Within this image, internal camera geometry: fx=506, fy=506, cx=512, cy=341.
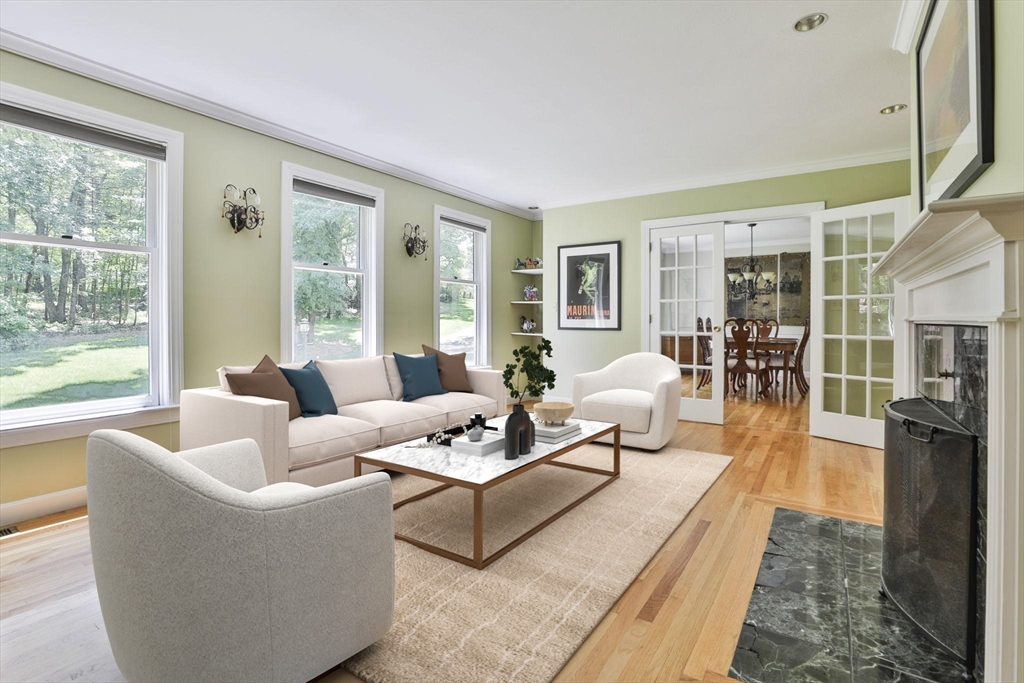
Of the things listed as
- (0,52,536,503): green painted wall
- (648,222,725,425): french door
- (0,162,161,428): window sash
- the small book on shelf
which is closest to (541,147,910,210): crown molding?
(648,222,725,425): french door

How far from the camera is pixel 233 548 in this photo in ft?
3.90

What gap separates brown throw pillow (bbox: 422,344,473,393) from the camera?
14.4 feet

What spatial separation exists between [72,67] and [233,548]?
10.3ft

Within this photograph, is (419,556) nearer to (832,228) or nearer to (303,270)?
(303,270)

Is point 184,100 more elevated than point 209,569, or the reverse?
point 184,100

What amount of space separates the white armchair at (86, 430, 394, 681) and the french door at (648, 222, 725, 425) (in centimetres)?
445

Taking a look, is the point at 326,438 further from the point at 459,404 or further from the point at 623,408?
the point at 623,408

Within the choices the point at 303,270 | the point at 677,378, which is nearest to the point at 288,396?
the point at 303,270

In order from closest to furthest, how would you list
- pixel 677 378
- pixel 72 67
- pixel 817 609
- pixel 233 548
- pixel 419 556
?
pixel 233 548, pixel 817 609, pixel 419 556, pixel 72 67, pixel 677 378

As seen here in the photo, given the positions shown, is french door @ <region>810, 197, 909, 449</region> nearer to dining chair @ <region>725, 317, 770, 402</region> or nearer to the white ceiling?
the white ceiling

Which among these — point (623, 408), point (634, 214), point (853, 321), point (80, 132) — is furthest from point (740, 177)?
point (80, 132)

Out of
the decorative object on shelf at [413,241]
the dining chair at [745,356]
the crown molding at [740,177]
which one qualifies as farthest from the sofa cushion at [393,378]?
the dining chair at [745,356]

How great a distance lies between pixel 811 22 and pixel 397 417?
3186 mm

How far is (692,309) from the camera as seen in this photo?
5246 millimetres
